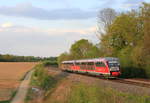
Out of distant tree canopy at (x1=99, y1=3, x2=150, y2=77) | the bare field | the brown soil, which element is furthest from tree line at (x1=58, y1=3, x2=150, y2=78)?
the bare field

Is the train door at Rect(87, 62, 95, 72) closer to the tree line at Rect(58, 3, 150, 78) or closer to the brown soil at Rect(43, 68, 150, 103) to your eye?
the tree line at Rect(58, 3, 150, 78)

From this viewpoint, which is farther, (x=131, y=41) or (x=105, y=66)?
(x=131, y=41)

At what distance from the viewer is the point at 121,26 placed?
44.6 m

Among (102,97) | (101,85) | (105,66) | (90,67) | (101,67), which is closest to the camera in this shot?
(102,97)

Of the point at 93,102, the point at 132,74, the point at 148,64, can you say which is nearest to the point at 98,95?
the point at 93,102

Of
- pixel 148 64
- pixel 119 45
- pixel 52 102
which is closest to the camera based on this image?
pixel 52 102

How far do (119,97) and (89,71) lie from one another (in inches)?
1011

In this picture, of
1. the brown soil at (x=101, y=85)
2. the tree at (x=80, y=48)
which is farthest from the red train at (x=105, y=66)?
the tree at (x=80, y=48)

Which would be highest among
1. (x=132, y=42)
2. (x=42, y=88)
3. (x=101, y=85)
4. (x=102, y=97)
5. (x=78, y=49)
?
(x=78, y=49)

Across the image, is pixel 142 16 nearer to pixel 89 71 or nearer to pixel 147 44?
pixel 147 44

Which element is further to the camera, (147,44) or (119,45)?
(119,45)

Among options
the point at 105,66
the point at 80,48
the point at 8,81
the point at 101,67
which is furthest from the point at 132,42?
the point at 80,48

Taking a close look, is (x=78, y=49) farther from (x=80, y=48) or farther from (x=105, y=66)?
(x=105, y=66)

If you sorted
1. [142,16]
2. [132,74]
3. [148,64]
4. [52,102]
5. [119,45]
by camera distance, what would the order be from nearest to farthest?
1. [52,102]
2. [148,64]
3. [132,74]
4. [142,16]
5. [119,45]
